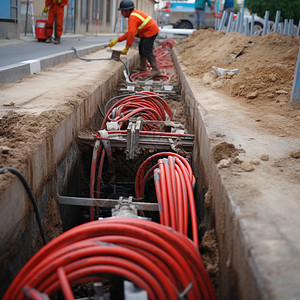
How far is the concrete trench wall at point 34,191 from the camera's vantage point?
2398mm

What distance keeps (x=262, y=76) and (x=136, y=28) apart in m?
4.17

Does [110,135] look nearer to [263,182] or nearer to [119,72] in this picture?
[263,182]

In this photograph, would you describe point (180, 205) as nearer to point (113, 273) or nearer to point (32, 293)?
point (113, 273)

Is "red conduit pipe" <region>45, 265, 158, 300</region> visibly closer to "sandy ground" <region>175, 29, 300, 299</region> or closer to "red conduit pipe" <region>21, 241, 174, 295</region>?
"red conduit pipe" <region>21, 241, 174, 295</region>

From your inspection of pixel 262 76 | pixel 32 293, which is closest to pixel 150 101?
pixel 262 76

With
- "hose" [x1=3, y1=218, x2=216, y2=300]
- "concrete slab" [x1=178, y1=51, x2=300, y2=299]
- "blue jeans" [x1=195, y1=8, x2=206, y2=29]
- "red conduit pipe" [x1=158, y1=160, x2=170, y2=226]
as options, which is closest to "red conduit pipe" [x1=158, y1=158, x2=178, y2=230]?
"red conduit pipe" [x1=158, y1=160, x2=170, y2=226]

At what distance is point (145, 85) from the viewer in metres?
8.09

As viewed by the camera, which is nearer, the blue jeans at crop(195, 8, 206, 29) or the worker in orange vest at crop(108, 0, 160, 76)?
the worker in orange vest at crop(108, 0, 160, 76)

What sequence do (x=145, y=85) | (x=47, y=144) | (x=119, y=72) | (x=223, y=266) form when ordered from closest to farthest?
(x=223, y=266) → (x=47, y=144) → (x=145, y=85) → (x=119, y=72)

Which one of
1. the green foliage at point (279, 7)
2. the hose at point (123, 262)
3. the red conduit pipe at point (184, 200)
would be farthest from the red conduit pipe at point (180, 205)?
the green foliage at point (279, 7)

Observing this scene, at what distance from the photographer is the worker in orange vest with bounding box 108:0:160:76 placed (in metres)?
8.59

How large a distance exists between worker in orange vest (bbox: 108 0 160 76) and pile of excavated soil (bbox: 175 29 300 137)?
5.29 ft

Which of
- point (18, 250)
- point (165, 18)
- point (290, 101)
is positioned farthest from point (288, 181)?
point (165, 18)

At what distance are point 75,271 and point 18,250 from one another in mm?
946
